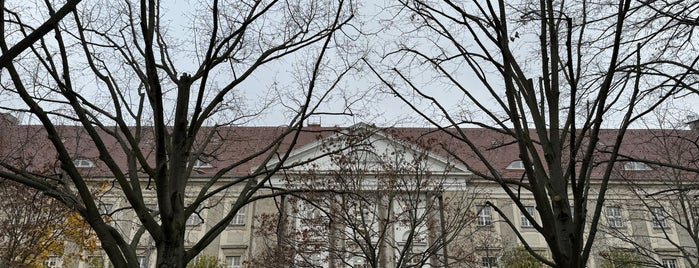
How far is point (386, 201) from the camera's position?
15.3 metres

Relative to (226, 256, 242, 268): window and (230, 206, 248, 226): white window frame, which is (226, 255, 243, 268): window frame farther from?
(230, 206, 248, 226): white window frame

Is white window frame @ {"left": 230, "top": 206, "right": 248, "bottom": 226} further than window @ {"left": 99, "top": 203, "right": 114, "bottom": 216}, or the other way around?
white window frame @ {"left": 230, "top": 206, "right": 248, "bottom": 226}

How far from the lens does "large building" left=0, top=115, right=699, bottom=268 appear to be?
1067 cm

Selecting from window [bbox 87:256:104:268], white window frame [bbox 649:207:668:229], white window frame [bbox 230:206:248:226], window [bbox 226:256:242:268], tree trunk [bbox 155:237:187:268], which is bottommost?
tree trunk [bbox 155:237:187:268]

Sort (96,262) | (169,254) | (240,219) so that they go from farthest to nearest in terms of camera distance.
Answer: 1. (240,219)
2. (96,262)
3. (169,254)

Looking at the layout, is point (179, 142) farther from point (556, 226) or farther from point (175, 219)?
point (556, 226)

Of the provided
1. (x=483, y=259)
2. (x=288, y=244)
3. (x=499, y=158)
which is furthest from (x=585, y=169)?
(x=499, y=158)

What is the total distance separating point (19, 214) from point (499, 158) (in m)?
23.4

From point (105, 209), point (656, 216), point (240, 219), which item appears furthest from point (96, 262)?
point (656, 216)

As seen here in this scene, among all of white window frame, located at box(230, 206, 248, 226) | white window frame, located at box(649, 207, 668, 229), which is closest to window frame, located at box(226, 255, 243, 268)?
white window frame, located at box(230, 206, 248, 226)

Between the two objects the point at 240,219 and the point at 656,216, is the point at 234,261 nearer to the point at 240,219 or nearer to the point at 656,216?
the point at 240,219

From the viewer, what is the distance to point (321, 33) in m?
6.38

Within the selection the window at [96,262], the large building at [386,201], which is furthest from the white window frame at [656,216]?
the window at [96,262]

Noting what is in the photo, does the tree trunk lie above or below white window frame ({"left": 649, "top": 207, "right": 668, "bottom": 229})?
below
